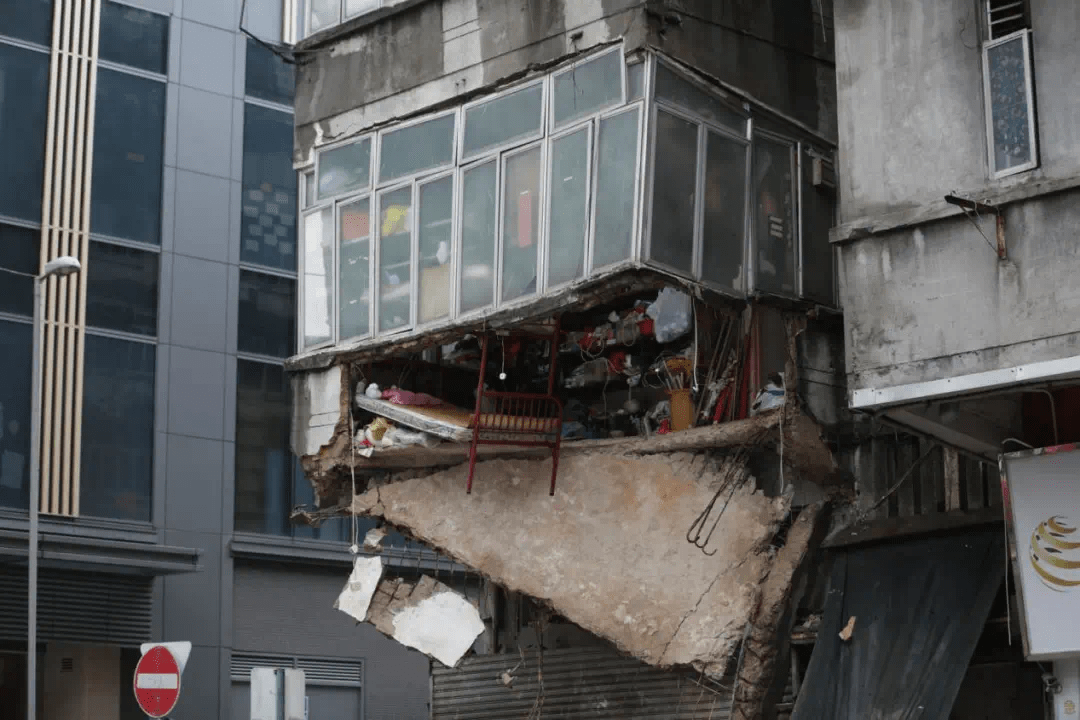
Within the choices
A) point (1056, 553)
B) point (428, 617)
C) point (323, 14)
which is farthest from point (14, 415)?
point (1056, 553)

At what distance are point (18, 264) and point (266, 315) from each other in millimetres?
4510

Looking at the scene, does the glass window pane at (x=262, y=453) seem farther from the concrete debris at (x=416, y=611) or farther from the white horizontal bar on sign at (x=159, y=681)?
the white horizontal bar on sign at (x=159, y=681)

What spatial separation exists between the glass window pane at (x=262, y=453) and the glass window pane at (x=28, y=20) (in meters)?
6.18

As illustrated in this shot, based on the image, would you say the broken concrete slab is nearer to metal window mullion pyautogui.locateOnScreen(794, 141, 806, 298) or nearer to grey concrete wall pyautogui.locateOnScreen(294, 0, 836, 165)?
metal window mullion pyautogui.locateOnScreen(794, 141, 806, 298)

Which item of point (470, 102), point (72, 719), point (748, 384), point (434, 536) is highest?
point (470, 102)

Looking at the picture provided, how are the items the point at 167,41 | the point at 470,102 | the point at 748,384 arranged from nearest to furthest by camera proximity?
the point at 748,384 < the point at 470,102 < the point at 167,41

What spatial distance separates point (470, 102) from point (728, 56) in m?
2.61

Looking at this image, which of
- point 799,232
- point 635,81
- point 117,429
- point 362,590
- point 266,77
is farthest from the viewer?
point 266,77

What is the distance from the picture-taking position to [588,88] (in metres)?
15.5

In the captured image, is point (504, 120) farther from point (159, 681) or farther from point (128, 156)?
point (128, 156)

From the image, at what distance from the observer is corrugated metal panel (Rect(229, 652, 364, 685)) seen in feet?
90.7

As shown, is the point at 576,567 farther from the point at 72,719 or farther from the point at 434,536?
the point at 72,719

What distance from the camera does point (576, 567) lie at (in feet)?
52.6

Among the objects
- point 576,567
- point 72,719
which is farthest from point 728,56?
point 72,719
